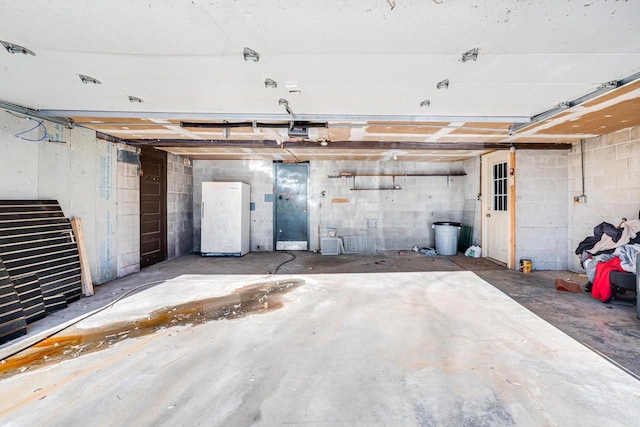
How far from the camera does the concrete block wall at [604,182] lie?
3984 mm

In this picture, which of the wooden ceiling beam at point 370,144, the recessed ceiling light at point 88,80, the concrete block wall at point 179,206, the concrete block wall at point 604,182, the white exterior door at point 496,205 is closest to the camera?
the recessed ceiling light at point 88,80

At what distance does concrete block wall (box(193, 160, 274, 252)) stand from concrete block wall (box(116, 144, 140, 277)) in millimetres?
2093

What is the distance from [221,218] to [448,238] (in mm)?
5099

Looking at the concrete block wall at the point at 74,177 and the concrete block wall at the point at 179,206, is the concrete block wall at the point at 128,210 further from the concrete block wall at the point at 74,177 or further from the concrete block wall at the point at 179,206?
the concrete block wall at the point at 179,206

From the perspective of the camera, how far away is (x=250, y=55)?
81.6 inches

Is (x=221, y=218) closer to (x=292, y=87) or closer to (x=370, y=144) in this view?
(x=370, y=144)

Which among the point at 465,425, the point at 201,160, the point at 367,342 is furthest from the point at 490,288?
the point at 201,160

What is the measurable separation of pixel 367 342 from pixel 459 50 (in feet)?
7.90

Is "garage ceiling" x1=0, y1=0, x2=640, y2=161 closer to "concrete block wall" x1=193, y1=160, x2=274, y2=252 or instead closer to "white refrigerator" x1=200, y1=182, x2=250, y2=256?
"white refrigerator" x1=200, y1=182, x2=250, y2=256

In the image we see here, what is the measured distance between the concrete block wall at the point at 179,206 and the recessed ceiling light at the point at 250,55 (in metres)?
4.72

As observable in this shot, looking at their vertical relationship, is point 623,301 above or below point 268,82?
below

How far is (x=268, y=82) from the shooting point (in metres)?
2.56

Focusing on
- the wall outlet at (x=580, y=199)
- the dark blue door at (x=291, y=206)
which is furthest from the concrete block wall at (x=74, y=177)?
the wall outlet at (x=580, y=199)

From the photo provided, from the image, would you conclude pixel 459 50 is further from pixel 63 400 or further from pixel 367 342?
pixel 63 400
